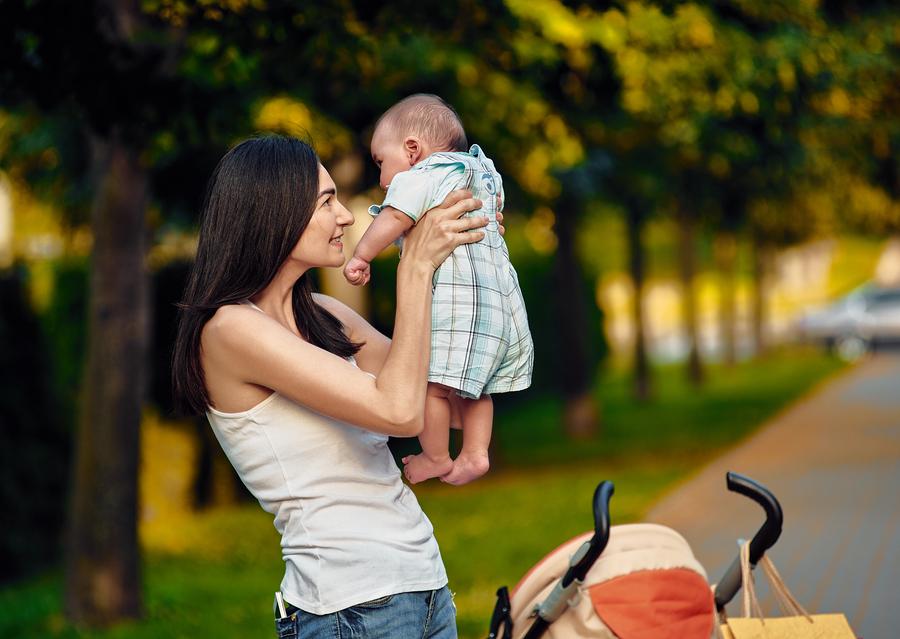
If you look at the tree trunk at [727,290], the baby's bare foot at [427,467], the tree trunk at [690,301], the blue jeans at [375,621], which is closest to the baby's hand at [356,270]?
the baby's bare foot at [427,467]

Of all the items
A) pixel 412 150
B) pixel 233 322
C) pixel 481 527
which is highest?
pixel 412 150

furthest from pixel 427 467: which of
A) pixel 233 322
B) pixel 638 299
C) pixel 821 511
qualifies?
pixel 638 299

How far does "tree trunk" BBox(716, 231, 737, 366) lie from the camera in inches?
1048

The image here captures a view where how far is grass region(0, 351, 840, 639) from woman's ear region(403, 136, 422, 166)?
14.9 ft

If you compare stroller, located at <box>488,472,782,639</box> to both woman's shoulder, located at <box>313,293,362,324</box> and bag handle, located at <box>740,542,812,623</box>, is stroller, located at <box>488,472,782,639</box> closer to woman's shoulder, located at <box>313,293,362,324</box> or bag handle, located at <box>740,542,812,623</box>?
bag handle, located at <box>740,542,812,623</box>

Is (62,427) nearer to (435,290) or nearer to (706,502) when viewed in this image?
(706,502)

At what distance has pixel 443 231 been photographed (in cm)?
251

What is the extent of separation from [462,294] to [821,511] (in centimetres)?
778

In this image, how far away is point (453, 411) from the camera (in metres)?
2.73

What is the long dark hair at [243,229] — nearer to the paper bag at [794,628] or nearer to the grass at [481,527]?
the paper bag at [794,628]

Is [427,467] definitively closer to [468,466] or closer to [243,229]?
[468,466]

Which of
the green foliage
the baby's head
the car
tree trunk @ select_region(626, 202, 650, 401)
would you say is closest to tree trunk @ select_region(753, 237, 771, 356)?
the car

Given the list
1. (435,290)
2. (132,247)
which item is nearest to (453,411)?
(435,290)

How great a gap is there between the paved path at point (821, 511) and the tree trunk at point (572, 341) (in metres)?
2.33
